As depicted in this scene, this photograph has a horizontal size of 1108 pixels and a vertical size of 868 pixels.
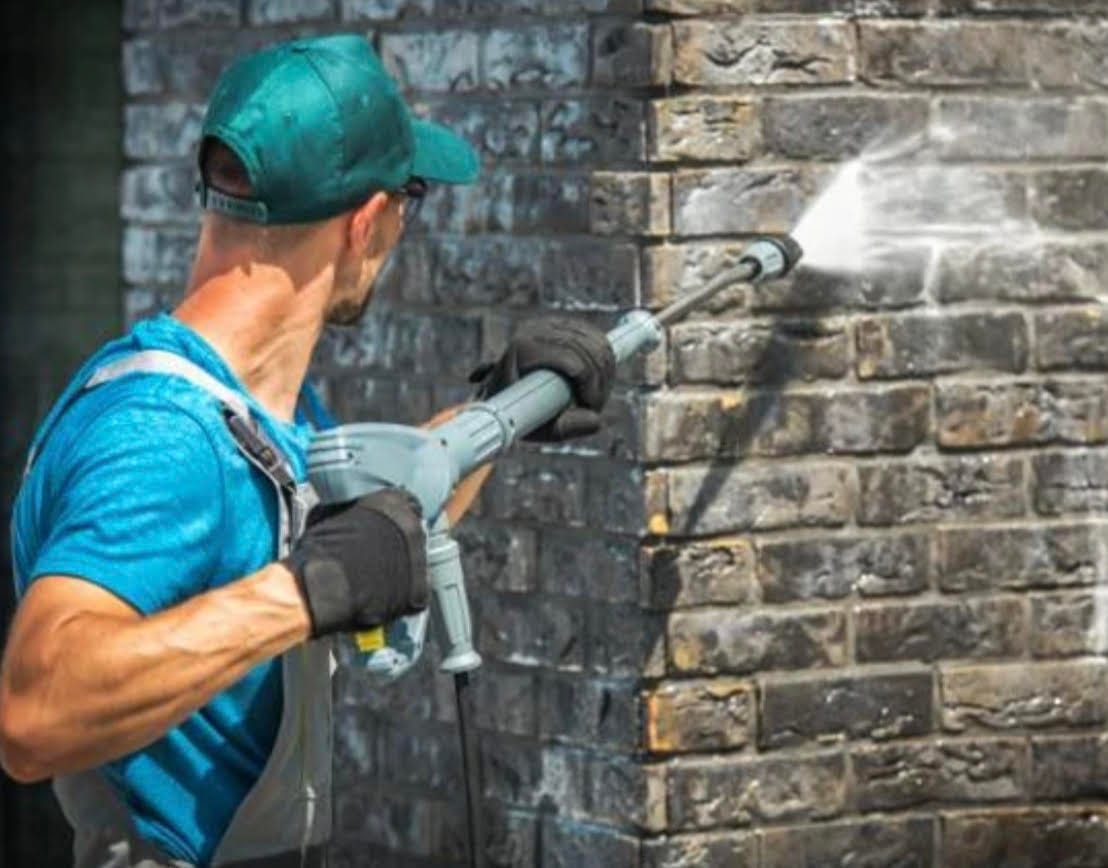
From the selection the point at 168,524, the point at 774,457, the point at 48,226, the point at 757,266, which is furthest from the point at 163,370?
the point at 48,226

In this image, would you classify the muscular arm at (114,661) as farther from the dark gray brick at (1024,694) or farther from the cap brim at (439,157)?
the dark gray brick at (1024,694)

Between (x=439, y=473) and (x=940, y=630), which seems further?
(x=940, y=630)

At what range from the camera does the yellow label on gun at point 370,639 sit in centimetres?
470

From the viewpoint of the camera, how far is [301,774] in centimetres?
489

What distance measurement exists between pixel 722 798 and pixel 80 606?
8.67 feet

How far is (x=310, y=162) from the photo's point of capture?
4883 mm

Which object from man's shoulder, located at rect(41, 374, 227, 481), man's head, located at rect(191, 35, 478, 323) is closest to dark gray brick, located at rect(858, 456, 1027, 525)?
man's head, located at rect(191, 35, 478, 323)

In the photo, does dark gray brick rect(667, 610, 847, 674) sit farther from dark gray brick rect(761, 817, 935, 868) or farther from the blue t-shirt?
the blue t-shirt

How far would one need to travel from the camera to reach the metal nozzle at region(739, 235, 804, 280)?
6504 millimetres

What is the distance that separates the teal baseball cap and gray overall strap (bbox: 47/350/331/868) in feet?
0.90

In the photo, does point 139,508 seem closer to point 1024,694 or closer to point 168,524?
point 168,524

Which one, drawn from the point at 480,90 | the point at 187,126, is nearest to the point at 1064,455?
the point at 480,90

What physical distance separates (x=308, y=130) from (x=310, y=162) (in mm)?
55

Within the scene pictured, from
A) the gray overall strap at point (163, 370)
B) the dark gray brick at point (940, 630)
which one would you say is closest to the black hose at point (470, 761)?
the gray overall strap at point (163, 370)
